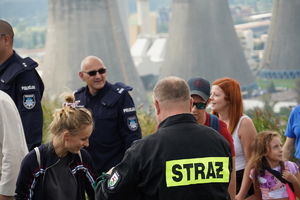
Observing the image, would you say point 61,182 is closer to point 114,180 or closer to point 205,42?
point 114,180

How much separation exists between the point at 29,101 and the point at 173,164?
5.33 ft

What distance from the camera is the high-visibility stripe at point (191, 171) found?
2.42 metres

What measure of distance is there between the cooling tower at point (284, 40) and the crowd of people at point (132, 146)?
62.2 ft

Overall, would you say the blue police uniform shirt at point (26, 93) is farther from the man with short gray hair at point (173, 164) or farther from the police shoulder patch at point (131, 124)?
the man with short gray hair at point (173, 164)

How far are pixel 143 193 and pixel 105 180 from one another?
0.19 metres

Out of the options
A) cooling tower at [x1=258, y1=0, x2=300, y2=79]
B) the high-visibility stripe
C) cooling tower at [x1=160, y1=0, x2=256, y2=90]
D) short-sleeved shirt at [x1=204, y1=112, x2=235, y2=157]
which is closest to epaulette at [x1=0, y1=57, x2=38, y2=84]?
short-sleeved shirt at [x1=204, y1=112, x2=235, y2=157]

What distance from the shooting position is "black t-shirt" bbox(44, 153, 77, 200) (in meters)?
2.90

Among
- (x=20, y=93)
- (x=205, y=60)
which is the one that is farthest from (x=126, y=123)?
(x=205, y=60)

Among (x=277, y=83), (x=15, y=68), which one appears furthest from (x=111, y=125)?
(x=277, y=83)

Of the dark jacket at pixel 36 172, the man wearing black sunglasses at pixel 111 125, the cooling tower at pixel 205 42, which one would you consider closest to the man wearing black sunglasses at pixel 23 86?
the man wearing black sunglasses at pixel 111 125

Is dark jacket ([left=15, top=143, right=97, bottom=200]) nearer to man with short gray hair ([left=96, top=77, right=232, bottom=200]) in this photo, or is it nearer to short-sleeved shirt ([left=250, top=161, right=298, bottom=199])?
man with short gray hair ([left=96, top=77, right=232, bottom=200])

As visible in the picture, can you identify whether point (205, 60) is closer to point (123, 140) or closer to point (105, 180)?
point (123, 140)

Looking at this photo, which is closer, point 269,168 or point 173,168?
point 173,168

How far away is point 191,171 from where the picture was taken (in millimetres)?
2428
